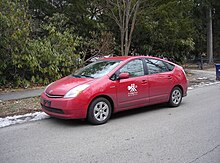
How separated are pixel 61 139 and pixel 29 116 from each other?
6.51ft

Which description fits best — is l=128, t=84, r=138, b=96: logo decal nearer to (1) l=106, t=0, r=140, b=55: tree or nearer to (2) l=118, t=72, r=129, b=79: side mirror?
(2) l=118, t=72, r=129, b=79: side mirror

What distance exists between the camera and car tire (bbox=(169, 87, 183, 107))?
720 cm

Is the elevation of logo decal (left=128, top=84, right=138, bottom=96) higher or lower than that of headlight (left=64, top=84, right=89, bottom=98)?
lower

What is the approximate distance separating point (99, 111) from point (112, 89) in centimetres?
59

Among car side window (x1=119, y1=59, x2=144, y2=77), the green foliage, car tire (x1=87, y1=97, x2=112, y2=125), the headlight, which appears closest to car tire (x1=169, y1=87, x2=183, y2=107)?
car side window (x1=119, y1=59, x2=144, y2=77)

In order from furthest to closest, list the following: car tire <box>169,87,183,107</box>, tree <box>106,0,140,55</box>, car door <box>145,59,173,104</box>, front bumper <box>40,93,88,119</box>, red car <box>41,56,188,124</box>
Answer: tree <box>106,0,140,55</box> → car tire <box>169,87,183,107</box> → car door <box>145,59,173,104</box> → red car <box>41,56,188,124</box> → front bumper <box>40,93,88,119</box>

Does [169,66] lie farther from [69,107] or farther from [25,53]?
[25,53]

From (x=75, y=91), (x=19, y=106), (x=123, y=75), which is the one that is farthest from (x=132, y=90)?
(x=19, y=106)

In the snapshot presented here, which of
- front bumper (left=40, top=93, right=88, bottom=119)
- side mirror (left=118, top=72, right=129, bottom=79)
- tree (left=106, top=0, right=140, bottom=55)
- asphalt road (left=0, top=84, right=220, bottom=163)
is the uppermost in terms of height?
tree (left=106, top=0, right=140, bottom=55)

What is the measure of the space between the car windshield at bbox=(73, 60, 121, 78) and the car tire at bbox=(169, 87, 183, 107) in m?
1.96

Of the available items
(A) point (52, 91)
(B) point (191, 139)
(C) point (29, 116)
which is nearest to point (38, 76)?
(C) point (29, 116)

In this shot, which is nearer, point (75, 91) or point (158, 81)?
point (75, 91)

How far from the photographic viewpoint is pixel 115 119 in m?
6.09

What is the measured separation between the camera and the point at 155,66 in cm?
700
